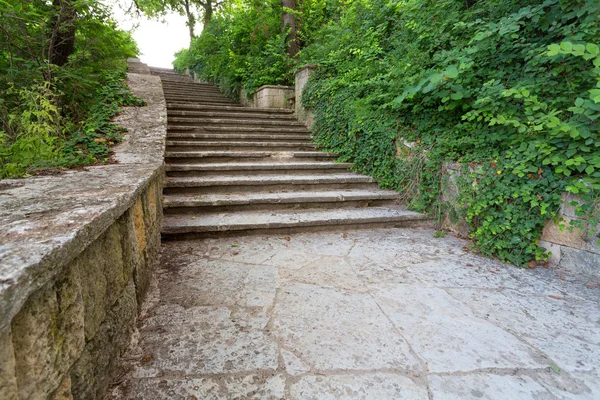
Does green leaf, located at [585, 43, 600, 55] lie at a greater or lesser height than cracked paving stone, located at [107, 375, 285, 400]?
greater

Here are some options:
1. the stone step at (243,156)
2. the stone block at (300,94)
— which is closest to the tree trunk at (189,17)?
the stone block at (300,94)

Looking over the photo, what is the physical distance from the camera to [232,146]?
468 centimetres

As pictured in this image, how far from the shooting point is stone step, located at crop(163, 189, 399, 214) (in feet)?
10.5

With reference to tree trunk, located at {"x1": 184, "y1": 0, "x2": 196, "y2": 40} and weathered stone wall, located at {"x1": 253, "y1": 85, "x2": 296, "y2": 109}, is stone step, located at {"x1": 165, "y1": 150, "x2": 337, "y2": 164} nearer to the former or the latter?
weathered stone wall, located at {"x1": 253, "y1": 85, "x2": 296, "y2": 109}

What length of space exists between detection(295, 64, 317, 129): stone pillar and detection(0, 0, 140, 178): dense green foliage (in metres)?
2.92

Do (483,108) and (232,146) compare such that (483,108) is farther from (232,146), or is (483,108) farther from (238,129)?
(238,129)

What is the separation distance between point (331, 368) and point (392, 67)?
11.5 ft

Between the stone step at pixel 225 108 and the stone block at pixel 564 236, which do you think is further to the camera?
the stone step at pixel 225 108

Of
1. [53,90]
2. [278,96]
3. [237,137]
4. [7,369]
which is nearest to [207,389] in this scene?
[7,369]

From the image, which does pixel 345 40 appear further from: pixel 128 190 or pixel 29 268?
pixel 29 268

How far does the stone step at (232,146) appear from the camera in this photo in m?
4.38

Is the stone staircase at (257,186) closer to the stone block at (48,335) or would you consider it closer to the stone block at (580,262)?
the stone block at (580,262)

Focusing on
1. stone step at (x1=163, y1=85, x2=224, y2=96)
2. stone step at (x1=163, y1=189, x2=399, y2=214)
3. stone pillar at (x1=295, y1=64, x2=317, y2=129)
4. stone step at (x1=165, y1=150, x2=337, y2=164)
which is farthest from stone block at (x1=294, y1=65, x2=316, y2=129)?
stone step at (x1=163, y1=85, x2=224, y2=96)

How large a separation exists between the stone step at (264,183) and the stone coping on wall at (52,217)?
47.4 inches
